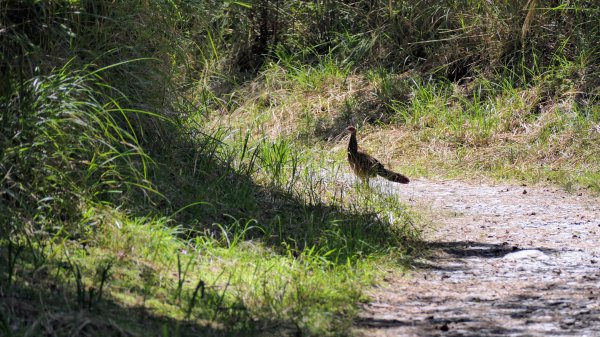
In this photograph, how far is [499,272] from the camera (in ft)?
20.4

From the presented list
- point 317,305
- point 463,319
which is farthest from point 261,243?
point 463,319

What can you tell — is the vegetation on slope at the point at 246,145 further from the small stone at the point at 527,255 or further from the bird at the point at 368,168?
the small stone at the point at 527,255

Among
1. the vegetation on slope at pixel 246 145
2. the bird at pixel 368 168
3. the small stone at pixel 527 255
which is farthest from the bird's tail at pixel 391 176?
the small stone at pixel 527 255

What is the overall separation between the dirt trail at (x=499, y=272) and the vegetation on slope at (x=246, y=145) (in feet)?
0.89

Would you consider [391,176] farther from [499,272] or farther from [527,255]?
[499,272]

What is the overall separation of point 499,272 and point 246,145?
102 inches

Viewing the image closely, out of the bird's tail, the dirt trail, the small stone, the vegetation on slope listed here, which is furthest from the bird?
the small stone

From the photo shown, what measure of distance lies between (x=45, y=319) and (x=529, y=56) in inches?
366

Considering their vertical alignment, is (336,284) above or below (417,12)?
below

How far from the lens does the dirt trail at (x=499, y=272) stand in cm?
496

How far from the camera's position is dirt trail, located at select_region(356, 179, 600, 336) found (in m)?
4.96

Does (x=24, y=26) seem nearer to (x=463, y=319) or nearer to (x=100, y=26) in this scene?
(x=100, y=26)

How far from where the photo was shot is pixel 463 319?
5.04m

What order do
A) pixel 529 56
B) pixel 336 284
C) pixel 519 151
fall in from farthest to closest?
pixel 529 56 < pixel 519 151 < pixel 336 284
